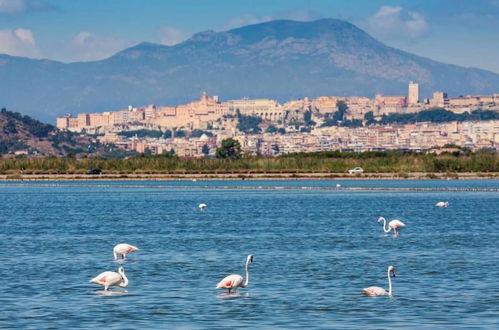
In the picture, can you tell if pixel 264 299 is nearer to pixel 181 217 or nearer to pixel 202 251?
pixel 202 251

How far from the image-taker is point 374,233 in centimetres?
4553

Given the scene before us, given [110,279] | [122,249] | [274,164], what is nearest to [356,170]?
[274,164]

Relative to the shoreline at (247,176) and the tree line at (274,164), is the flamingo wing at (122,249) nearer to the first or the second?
the shoreline at (247,176)

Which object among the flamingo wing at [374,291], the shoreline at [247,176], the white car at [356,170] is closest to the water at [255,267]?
the flamingo wing at [374,291]

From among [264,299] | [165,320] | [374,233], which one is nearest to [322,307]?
[264,299]

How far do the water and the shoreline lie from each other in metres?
60.2

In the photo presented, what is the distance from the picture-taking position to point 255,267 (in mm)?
31594

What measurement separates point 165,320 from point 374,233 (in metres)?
23.9

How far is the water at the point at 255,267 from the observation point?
22.9m

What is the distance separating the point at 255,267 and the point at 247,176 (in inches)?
3801

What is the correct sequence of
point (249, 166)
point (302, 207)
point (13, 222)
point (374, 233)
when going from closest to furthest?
1. point (374, 233)
2. point (13, 222)
3. point (302, 207)
4. point (249, 166)

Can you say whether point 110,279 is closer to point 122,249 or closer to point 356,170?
point 122,249

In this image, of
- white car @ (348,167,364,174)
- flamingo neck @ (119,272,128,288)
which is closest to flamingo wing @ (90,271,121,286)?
flamingo neck @ (119,272,128,288)

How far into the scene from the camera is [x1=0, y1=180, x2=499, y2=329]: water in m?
22.9
